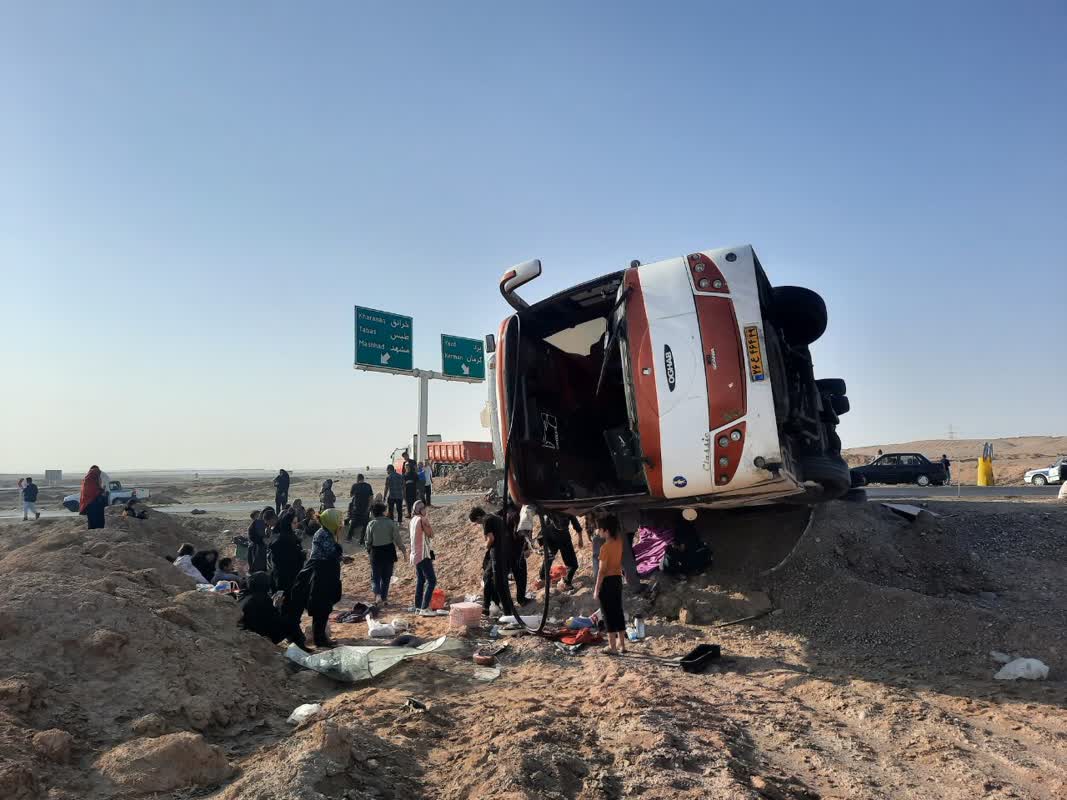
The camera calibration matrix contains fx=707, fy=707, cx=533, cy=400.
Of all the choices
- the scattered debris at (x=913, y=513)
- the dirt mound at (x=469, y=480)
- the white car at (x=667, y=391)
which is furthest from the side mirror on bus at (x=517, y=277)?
the dirt mound at (x=469, y=480)

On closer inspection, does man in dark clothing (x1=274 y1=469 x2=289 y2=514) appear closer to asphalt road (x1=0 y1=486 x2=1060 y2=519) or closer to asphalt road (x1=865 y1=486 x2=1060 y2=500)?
asphalt road (x1=0 y1=486 x2=1060 y2=519)

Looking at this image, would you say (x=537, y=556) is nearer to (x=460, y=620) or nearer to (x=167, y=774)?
(x=460, y=620)

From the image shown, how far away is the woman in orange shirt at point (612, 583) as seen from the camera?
6.56m

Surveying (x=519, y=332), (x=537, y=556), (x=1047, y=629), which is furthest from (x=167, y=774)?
(x=537, y=556)

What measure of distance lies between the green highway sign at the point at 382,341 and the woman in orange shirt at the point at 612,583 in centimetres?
2184

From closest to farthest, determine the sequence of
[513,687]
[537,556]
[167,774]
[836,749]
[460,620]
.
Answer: [167,774], [836,749], [513,687], [460,620], [537,556]

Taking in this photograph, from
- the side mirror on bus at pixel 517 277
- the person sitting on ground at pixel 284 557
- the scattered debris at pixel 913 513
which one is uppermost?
the side mirror on bus at pixel 517 277

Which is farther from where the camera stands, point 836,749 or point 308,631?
point 308,631

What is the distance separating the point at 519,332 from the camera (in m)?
6.50

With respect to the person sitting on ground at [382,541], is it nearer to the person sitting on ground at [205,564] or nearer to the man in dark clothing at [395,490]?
the person sitting on ground at [205,564]

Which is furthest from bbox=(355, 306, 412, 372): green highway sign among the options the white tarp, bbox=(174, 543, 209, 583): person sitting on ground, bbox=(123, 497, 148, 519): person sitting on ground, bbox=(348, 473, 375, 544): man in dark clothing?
the white tarp

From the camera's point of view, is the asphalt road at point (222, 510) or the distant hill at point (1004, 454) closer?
the asphalt road at point (222, 510)

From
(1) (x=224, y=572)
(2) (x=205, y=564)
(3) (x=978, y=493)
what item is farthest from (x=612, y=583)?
(3) (x=978, y=493)

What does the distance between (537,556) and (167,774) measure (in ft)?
23.6
